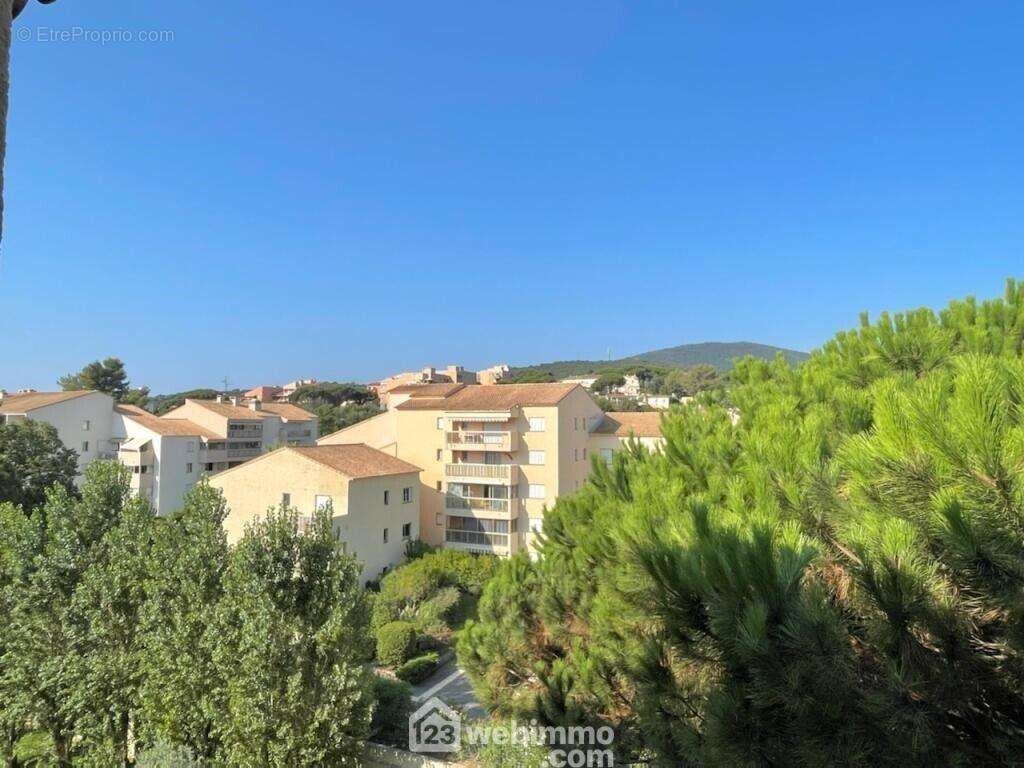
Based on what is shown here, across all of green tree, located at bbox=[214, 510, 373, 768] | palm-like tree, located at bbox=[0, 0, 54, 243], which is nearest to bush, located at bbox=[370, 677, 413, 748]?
green tree, located at bbox=[214, 510, 373, 768]

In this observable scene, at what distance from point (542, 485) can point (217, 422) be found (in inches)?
1010

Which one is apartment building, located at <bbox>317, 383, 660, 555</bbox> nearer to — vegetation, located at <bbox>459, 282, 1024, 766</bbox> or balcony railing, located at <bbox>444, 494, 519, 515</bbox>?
balcony railing, located at <bbox>444, 494, 519, 515</bbox>

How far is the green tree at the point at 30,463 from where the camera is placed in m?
24.1

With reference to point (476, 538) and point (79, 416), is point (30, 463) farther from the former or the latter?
point (476, 538)

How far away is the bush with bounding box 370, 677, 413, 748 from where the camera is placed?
1030cm

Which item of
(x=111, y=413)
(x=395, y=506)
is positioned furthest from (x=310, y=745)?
(x=111, y=413)

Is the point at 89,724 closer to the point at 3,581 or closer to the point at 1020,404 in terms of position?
the point at 3,581

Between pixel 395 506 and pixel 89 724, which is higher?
pixel 395 506

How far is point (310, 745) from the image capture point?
25.1 feet

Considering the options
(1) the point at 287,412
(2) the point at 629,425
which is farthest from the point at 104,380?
(2) the point at 629,425

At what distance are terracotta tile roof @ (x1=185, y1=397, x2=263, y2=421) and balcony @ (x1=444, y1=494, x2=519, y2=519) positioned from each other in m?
21.2

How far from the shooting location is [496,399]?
28031 mm

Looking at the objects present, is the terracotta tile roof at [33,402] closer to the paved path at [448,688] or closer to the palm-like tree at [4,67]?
the paved path at [448,688]

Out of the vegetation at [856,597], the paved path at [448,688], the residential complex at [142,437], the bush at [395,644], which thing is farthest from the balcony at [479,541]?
the vegetation at [856,597]
